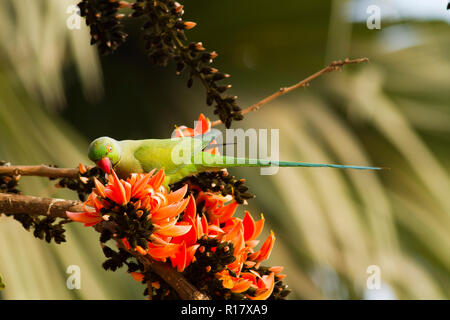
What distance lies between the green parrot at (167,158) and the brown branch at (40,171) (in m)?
0.03

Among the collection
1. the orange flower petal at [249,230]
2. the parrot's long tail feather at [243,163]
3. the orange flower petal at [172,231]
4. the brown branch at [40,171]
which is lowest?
the orange flower petal at [172,231]

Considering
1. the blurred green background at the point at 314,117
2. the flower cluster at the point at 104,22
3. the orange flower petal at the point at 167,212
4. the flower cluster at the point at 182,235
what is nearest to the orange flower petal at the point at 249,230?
the flower cluster at the point at 182,235

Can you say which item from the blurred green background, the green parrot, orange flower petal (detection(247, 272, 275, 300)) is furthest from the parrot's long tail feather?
the blurred green background

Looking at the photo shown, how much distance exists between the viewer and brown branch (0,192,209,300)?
364 mm

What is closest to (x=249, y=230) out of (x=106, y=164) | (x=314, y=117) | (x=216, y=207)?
(x=216, y=207)

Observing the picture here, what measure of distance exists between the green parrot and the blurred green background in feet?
1.72

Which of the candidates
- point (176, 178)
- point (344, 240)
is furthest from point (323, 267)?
point (176, 178)

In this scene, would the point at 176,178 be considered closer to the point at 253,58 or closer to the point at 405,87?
the point at 253,58

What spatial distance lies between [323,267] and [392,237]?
0.64 ft

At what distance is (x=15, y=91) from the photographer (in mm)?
1045

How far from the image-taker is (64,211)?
39cm

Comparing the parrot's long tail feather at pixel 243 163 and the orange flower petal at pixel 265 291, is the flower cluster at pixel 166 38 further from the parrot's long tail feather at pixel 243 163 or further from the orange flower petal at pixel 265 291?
→ the orange flower petal at pixel 265 291

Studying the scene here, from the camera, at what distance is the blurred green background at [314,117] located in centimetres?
107

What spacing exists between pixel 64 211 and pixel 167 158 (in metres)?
0.13
